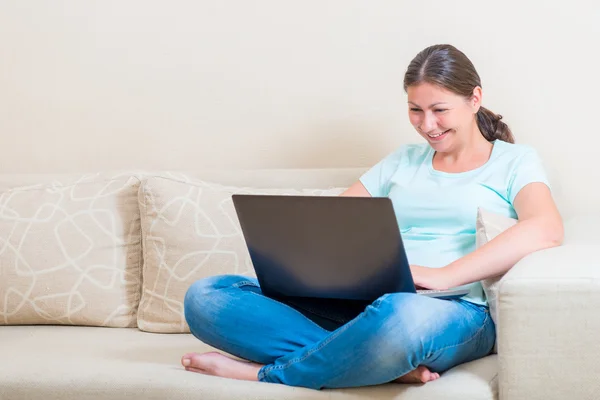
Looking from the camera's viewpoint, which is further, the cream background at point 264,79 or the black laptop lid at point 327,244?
the cream background at point 264,79

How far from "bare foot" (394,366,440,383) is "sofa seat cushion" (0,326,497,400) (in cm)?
2

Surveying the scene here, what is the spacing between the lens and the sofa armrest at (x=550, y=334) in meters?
1.46

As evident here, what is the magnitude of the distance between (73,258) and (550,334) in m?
1.26

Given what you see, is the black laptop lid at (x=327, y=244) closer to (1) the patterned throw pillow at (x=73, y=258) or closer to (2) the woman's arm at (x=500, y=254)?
(2) the woman's arm at (x=500, y=254)

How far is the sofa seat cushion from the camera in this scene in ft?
5.10

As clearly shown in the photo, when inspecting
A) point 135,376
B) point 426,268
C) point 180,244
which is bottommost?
point 135,376

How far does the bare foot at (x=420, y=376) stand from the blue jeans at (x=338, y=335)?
0.6 inches

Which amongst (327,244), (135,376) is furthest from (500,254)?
(135,376)

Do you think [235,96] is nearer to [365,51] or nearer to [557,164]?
[365,51]

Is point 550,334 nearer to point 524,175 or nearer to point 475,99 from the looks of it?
point 524,175

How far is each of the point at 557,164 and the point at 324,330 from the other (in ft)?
3.00

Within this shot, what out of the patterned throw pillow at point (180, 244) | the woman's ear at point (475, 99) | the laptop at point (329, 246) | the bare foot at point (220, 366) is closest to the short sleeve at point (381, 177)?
the patterned throw pillow at point (180, 244)

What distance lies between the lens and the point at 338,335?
61.4 inches

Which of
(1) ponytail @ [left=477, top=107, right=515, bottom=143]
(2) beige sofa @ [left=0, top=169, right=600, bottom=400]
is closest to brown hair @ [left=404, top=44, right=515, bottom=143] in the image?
(1) ponytail @ [left=477, top=107, right=515, bottom=143]
